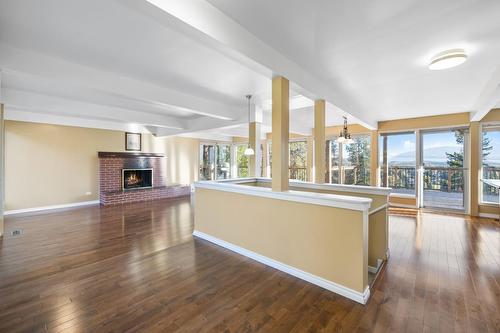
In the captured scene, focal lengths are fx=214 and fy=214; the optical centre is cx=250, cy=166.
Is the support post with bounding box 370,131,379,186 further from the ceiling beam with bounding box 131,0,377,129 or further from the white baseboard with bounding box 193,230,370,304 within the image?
the white baseboard with bounding box 193,230,370,304

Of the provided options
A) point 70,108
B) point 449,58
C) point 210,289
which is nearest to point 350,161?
point 449,58

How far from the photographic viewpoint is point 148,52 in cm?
264

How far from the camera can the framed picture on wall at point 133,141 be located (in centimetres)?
746

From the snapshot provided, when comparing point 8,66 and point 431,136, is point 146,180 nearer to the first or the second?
point 8,66

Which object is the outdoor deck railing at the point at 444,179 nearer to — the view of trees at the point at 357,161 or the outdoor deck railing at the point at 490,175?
the outdoor deck railing at the point at 490,175

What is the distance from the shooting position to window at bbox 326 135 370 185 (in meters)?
6.98

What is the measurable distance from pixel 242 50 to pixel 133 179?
23.3ft

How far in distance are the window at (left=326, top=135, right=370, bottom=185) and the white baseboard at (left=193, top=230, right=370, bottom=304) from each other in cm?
542

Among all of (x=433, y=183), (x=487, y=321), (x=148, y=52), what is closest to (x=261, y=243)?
(x=487, y=321)

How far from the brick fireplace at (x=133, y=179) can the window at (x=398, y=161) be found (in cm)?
706

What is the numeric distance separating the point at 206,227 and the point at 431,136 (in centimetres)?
657

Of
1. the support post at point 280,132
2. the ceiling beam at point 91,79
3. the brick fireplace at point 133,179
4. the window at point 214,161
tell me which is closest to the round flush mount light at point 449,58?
the support post at point 280,132

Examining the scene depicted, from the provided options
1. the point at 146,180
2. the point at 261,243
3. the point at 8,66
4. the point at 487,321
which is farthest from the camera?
the point at 146,180

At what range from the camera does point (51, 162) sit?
5.90 meters
